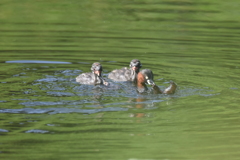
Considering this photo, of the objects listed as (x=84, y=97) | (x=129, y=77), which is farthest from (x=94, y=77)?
(x=84, y=97)

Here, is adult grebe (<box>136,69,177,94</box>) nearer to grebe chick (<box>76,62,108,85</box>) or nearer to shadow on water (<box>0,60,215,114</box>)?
shadow on water (<box>0,60,215,114</box>)

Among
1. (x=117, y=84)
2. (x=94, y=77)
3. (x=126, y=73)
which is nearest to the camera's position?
(x=94, y=77)

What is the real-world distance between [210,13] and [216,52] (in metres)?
6.55

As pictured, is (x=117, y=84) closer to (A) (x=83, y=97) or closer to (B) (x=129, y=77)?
(B) (x=129, y=77)

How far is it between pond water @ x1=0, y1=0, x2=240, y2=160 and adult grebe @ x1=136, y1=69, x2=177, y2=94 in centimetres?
17

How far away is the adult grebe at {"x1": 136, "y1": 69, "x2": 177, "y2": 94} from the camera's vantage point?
1037 centimetres

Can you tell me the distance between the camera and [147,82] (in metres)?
11.6

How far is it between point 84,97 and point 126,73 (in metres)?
2.40

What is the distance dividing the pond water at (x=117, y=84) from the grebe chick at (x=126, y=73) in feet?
0.99

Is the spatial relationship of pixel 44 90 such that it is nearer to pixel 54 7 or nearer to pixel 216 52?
pixel 216 52

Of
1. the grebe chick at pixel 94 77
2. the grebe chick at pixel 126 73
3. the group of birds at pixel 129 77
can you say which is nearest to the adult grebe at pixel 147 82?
the group of birds at pixel 129 77

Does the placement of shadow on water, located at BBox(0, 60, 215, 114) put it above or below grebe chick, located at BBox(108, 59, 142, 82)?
below

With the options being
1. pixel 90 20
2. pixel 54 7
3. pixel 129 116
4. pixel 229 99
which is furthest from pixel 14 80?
pixel 54 7

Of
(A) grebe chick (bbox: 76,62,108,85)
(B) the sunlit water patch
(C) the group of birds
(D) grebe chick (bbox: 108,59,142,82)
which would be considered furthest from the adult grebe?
(A) grebe chick (bbox: 76,62,108,85)
